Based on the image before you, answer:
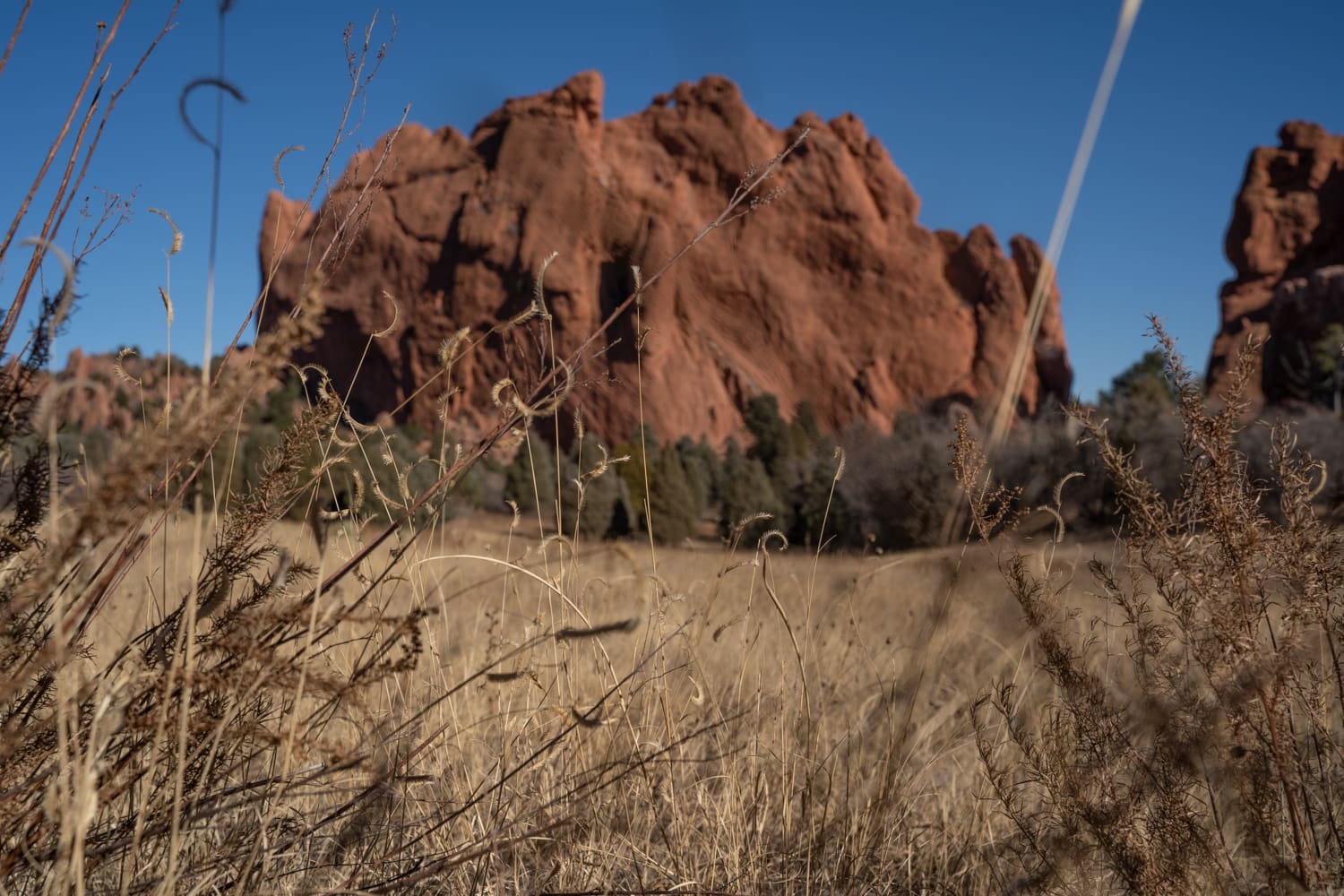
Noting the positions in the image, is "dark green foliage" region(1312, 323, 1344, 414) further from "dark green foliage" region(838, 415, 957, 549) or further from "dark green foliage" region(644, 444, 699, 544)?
"dark green foliage" region(644, 444, 699, 544)

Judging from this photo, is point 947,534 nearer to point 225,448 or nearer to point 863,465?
point 225,448

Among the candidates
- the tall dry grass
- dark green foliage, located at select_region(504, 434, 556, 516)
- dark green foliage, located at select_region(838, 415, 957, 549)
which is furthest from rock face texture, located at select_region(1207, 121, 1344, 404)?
the tall dry grass

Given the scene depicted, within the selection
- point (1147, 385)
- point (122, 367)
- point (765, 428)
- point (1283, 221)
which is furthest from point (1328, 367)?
point (122, 367)

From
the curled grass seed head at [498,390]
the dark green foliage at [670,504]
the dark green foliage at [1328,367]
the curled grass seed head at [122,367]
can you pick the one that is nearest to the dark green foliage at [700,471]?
the dark green foliage at [670,504]

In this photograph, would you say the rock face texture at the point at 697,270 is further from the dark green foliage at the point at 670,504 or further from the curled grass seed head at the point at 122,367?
the curled grass seed head at the point at 122,367

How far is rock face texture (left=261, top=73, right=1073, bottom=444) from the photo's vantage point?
5012 cm

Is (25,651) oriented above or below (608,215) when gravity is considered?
below

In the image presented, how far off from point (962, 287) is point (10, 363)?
205 ft

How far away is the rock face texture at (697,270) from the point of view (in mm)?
50125

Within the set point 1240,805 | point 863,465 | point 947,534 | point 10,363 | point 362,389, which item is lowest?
point 1240,805

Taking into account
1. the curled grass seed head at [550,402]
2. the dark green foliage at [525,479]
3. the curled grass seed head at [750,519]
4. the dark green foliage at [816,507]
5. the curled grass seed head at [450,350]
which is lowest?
the curled grass seed head at [750,519]

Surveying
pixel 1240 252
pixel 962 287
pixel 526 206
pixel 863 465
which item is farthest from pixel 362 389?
pixel 1240 252

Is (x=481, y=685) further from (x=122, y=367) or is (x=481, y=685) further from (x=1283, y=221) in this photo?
(x=1283, y=221)

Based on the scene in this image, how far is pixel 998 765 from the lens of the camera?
2.34 m
